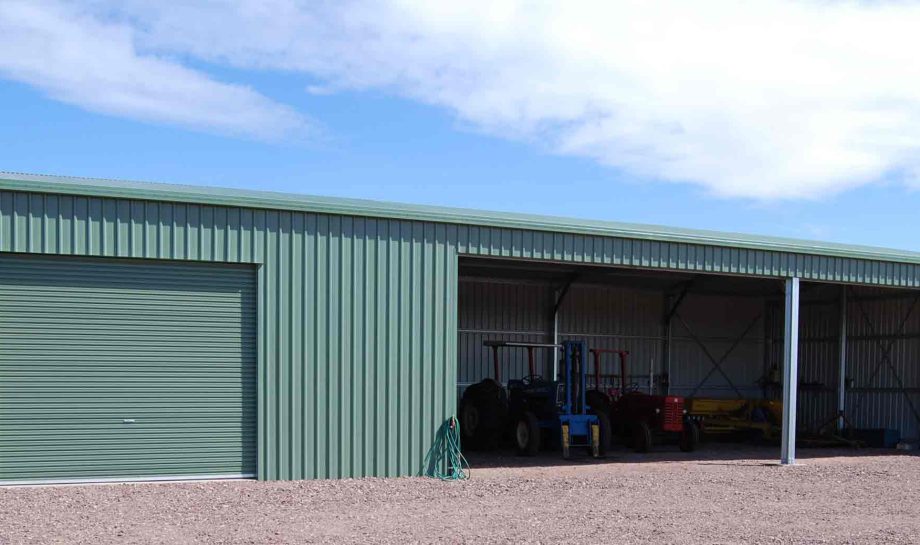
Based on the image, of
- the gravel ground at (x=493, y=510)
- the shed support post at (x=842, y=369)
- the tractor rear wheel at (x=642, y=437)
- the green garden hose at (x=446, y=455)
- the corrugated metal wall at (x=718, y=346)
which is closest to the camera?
the gravel ground at (x=493, y=510)

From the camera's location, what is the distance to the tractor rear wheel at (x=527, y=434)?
1527 centimetres

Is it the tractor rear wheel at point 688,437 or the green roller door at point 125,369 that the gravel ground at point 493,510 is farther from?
the tractor rear wheel at point 688,437

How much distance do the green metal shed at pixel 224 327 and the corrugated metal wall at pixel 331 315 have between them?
2 centimetres

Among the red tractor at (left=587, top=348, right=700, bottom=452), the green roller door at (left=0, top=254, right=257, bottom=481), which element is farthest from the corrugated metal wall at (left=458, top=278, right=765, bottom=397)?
the green roller door at (left=0, top=254, right=257, bottom=481)

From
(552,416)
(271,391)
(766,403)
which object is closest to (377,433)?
(271,391)

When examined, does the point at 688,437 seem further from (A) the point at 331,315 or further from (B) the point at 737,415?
(A) the point at 331,315

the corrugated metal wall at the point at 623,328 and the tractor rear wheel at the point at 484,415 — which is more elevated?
the corrugated metal wall at the point at 623,328

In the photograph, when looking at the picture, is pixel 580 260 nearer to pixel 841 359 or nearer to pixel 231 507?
pixel 231 507

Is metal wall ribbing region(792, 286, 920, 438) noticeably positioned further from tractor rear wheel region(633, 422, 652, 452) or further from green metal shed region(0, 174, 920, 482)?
green metal shed region(0, 174, 920, 482)

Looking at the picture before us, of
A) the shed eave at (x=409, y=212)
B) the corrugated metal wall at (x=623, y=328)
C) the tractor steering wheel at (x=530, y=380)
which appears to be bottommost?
the tractor steering wheel at (x=530, y=380)

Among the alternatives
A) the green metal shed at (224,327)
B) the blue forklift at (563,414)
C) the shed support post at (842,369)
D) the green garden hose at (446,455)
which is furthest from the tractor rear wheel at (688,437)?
the green garden hose at (446,455)

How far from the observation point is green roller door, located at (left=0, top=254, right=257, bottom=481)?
33.5ft

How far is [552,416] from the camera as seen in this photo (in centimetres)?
1603

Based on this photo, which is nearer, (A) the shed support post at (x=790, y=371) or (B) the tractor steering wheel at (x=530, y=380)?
(A) the shed support post at (x=790, y=371)
